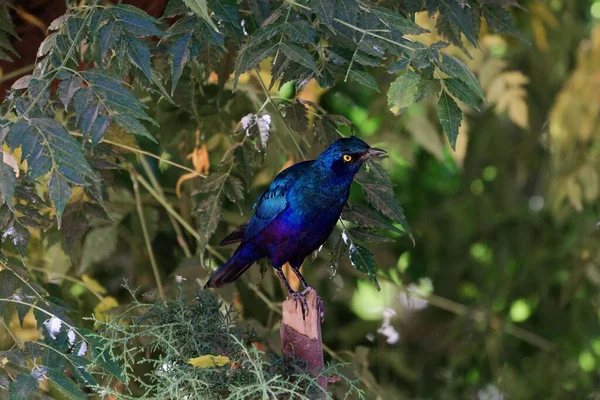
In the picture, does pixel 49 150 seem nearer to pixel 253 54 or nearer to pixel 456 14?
pixel 253 54

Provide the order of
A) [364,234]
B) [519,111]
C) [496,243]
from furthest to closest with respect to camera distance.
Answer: [496,243]
[519,111]
[364,234]

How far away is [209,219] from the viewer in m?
2.30

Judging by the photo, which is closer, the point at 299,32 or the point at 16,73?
the point at 299,32

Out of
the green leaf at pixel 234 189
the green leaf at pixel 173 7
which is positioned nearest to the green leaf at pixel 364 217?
the green leaf at pixel 234 189

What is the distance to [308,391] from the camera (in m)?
2.00

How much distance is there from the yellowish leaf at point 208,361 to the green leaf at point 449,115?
23.7 inches

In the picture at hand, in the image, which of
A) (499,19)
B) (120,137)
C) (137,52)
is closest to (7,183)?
(137,52)

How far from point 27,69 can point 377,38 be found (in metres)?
1.12

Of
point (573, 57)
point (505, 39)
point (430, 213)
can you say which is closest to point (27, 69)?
point (505, 39)

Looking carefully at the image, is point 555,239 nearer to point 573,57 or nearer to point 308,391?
point 573,57

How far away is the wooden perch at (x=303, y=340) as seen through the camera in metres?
2.02

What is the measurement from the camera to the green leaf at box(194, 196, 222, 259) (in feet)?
7.52

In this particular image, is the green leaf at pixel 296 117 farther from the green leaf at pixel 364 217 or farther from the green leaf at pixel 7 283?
the green leaf at pixel 7 283

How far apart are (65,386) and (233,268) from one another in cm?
73
